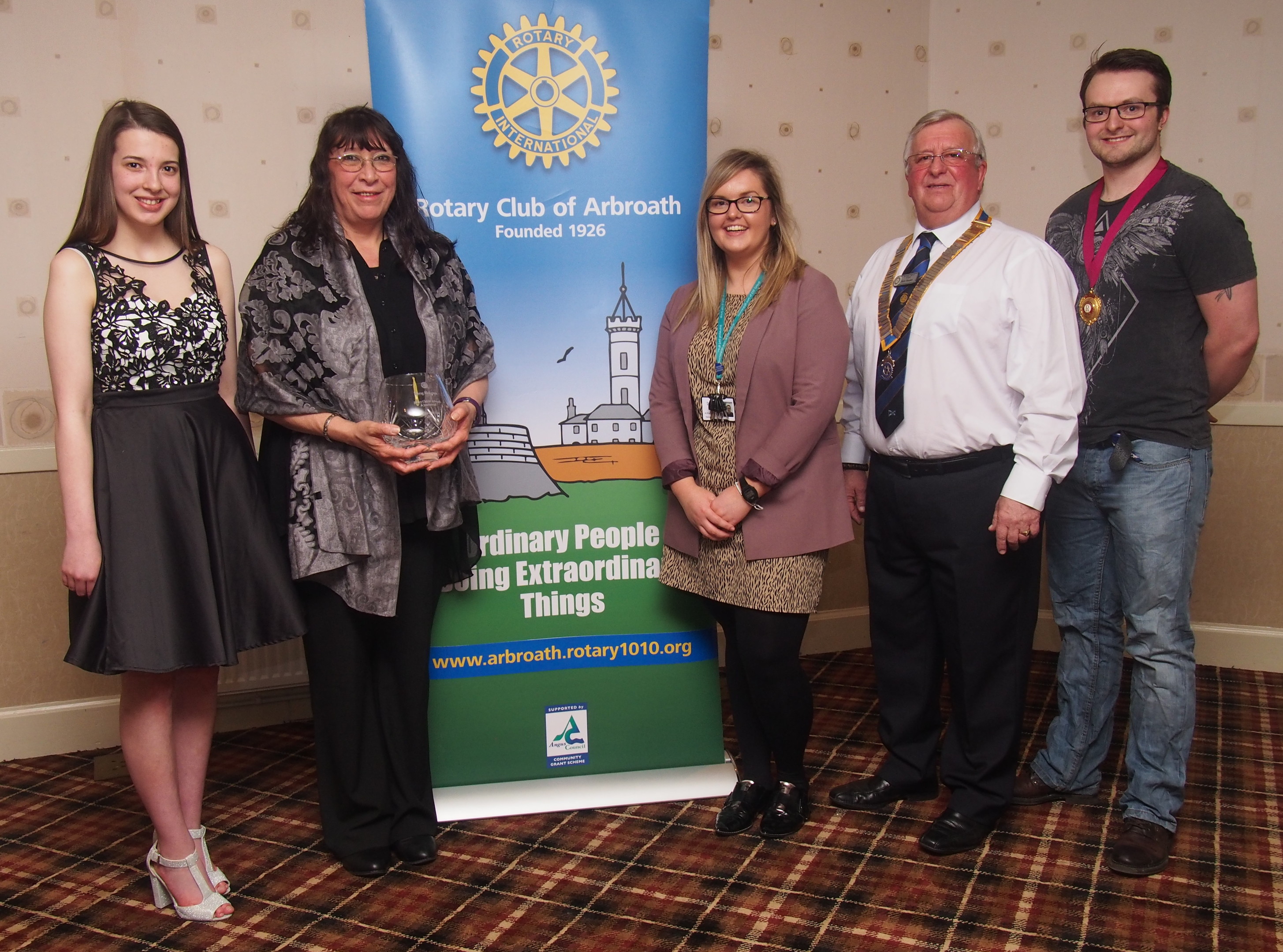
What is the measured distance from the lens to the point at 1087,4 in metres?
3.57

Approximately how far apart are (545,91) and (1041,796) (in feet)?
7.01

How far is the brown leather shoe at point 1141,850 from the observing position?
7.45ft

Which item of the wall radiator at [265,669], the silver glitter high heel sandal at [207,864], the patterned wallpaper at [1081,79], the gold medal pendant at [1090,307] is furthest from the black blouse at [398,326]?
the patterned wallpaper at [1081,79]

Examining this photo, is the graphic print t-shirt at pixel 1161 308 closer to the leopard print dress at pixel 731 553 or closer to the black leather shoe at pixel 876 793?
the leopard print dress at pixel 731 553

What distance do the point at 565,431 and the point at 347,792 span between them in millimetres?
999

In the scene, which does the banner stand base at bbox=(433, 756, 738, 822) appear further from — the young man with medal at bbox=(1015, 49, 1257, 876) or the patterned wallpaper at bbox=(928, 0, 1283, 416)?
the patterned wallpaper at bbox=(928, 0, 1283, 416)

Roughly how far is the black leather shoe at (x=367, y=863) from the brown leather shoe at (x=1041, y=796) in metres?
1.54

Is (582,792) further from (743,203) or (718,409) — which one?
(743,203)

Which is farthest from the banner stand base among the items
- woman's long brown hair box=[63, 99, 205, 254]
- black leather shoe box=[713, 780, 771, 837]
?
woman's long brown hair box=[63, 99, 205, 254]

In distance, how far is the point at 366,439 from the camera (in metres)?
2.13

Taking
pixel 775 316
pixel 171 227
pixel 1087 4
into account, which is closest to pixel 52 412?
pixel 171 227

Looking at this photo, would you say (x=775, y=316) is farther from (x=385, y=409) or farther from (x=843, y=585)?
(x=843, y=585)

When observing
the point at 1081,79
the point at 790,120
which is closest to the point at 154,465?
the point at 790,120

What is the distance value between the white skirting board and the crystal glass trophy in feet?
4.64
